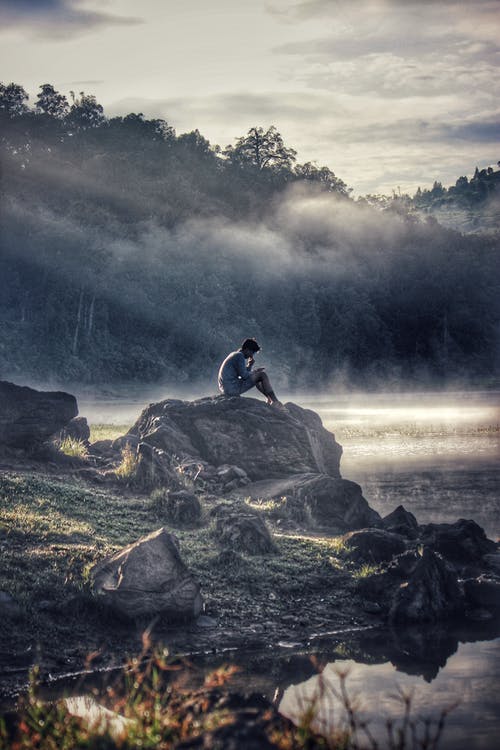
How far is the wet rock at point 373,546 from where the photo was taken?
15867 mm

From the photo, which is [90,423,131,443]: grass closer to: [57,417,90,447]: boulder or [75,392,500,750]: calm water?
[57,417,90,447]: boulder

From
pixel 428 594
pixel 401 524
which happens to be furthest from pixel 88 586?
pixel 401 524

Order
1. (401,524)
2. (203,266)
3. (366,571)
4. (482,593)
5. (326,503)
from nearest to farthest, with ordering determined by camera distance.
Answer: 1. (482,593)
2. (366,571)
3. (401,524)
4. (326,503)
5. (203,266)

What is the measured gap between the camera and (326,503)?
19.5 m

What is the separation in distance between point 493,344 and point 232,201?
128 feet

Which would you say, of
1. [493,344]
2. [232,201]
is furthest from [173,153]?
[493,344]

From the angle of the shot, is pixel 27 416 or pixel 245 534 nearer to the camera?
pixel 245 534

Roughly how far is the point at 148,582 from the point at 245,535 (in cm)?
335

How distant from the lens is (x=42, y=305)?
315ft

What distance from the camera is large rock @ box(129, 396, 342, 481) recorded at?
2231 cm

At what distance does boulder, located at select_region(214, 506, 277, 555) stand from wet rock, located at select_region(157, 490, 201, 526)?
889 mm

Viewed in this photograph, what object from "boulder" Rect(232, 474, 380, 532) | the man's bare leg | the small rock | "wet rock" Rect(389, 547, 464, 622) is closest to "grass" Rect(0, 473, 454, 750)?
the small rock

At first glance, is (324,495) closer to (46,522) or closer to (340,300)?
(46,522)

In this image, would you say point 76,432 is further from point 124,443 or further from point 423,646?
point 423,646
